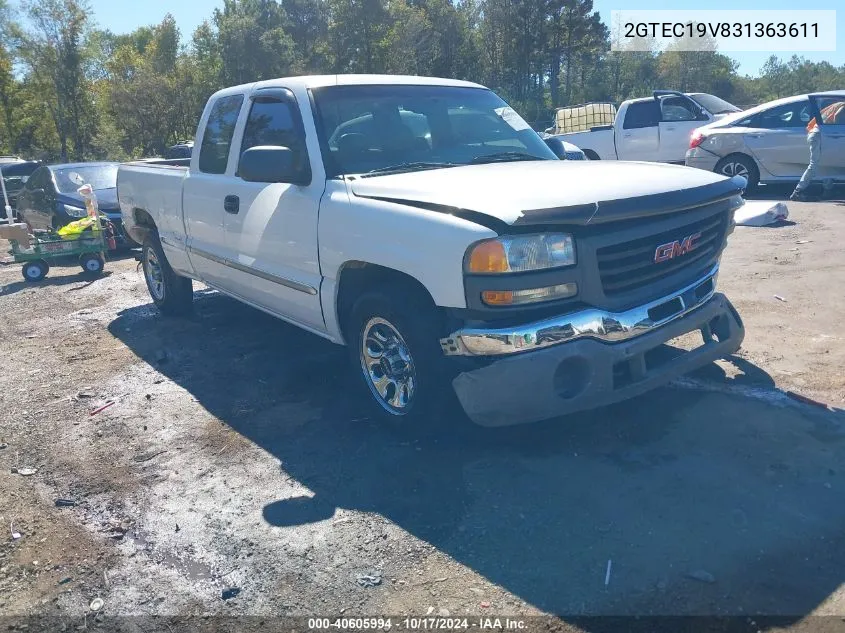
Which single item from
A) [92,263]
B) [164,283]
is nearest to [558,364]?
[164,283]

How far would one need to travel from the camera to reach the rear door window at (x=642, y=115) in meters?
14.8

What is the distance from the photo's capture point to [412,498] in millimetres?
3668

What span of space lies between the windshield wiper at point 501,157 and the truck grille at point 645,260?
1.31 meters

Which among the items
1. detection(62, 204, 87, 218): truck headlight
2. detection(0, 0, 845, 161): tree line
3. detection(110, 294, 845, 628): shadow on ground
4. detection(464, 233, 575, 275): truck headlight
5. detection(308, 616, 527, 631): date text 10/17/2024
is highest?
detection(0, 0, 845, 161): tree line

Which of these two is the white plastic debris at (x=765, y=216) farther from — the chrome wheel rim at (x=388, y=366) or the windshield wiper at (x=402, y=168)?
the chrome wheel rim at (x=388, y=366)

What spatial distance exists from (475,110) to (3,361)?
4604 mm

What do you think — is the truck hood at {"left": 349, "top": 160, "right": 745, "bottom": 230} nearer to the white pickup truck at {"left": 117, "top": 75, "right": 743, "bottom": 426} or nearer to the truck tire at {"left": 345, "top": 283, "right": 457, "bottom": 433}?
the white pickup truck at {"left": 117, "top": 75, "right": 743, "bottom": 426}

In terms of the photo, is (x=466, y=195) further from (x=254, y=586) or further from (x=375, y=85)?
(x=254, y=586)

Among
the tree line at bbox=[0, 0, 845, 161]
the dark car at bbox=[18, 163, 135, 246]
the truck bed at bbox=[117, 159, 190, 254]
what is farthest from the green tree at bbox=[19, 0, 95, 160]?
the truck bed at bbox=[117, 159, 190, 254]

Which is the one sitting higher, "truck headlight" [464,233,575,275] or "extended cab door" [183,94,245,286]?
"extended cab door" [183,94,245,286]

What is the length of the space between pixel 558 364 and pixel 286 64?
39.1 m

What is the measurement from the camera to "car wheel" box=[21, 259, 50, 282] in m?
10.2

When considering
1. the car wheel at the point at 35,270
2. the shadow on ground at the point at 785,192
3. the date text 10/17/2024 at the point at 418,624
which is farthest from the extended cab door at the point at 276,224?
the shadow on ground at the point at 785,192

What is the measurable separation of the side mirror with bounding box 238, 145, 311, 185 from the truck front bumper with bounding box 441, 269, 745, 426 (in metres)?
1.52
